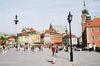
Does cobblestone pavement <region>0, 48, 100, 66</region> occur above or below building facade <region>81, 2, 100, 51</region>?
below

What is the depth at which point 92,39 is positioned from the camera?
125000 millimetres

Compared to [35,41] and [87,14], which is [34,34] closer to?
[35,41]

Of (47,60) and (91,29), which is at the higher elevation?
(91,29)

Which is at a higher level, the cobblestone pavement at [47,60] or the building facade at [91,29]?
the building facade at [91,29]

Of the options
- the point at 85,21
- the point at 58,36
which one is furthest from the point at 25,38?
the point at 85,21

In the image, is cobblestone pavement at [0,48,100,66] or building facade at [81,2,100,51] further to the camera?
building facade at [81,2,100,51]

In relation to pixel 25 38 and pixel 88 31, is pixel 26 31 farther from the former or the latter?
pixel 88 31

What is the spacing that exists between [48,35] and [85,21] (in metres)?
54.7

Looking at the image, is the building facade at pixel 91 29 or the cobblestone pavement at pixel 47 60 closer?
the cobblestone pavement at pixel 47 60

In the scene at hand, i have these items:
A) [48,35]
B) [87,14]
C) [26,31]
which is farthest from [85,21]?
[26,31]

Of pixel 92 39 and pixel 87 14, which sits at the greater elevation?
pixel 87 14

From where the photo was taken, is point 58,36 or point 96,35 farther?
point 58,36

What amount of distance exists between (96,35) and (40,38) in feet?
224

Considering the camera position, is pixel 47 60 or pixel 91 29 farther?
pixel 91 29
